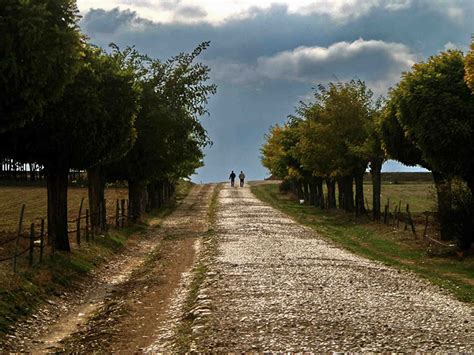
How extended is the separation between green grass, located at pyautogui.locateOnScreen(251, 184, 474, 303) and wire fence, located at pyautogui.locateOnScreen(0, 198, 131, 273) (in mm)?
13001

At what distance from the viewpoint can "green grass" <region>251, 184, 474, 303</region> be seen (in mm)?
22281

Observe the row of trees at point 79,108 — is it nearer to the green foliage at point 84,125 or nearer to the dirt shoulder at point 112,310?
the green foliage at point 84,125

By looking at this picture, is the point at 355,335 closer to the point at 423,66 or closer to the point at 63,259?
the point at 63,259

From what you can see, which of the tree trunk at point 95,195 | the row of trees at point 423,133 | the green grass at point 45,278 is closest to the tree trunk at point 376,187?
the row of trees at point 423,133

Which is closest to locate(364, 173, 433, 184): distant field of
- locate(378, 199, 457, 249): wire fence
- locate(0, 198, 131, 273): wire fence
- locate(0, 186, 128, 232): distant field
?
locate(0, 186, 128, 232): distant field

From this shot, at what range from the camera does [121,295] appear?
19.8m

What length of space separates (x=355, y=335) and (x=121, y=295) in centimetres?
908

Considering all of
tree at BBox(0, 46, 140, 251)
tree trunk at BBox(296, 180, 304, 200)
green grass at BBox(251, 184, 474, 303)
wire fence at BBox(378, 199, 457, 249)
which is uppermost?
tree at BBox(0, 46, 140, 251)

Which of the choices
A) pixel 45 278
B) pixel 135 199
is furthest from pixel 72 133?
pixel 135 199

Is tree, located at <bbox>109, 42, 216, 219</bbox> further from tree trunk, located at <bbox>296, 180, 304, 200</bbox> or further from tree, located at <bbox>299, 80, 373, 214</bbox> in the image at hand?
tree trunk, located at <bbox>296, 180, 304, 200</bbox>

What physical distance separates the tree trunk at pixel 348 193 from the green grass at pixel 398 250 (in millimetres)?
5482

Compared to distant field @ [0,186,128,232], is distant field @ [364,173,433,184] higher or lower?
higher

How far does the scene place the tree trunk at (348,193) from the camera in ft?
192

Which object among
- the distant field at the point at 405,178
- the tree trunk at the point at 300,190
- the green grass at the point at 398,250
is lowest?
the green grass at the point at 398,250
